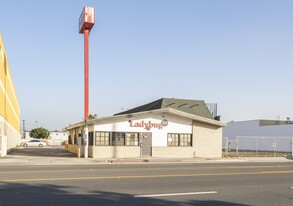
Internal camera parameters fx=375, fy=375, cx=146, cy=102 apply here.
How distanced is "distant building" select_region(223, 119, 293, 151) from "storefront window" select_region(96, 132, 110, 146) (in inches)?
1010

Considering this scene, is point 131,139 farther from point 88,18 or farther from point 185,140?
point 88,18

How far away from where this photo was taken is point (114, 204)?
8922 millimetres

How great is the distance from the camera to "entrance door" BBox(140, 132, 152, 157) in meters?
32.6

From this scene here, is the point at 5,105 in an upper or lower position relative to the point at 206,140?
upper

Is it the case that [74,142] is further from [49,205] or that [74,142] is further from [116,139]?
[49,205]

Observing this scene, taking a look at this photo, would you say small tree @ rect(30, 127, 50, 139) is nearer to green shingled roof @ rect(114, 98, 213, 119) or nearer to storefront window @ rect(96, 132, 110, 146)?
green shingled roof @ rect(114, 98, 213, 119)

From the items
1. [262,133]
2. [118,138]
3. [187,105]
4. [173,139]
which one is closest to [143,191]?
[118,138]

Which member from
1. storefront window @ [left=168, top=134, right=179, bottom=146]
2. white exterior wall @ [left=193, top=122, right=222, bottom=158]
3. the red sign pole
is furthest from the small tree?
white exterior wall @ [left=193, top=122, right=222, bottom=158]

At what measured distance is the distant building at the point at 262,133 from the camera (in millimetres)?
56281

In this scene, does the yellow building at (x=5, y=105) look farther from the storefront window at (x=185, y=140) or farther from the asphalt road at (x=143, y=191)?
the asphalt road at (x=143, y=191)

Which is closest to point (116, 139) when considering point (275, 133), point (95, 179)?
point (95, 179)

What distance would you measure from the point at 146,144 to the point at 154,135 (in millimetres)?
1060

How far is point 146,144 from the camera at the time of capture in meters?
32.8

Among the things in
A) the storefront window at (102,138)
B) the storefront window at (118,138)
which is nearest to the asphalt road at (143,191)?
the storefront window at (102,138)
